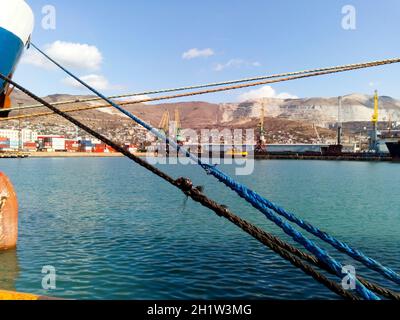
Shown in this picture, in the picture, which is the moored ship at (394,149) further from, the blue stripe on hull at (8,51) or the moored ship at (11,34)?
the blue stripe on hull at (8,51)

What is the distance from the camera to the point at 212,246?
1848cm

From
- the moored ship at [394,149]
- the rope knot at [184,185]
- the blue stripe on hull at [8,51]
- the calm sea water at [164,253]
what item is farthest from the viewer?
the moored ship at [394,149]

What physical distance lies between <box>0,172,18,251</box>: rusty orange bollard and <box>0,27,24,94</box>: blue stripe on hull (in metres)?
4.15

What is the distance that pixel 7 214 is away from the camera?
615 inches

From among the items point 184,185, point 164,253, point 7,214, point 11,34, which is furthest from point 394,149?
point 184,185

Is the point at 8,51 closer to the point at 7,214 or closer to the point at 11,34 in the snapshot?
the point at 11,34

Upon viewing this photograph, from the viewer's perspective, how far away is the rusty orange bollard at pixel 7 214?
50.2 feet

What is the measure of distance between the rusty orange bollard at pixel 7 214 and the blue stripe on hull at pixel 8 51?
4.15 metres

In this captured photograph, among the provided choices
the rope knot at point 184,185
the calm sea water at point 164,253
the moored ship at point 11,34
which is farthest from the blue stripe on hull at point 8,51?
the rope knot at point 184,185

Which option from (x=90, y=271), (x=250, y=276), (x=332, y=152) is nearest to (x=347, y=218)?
(x=250, y=276)

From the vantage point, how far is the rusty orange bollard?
15.3m
